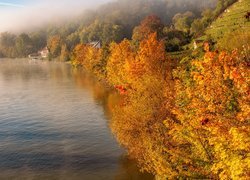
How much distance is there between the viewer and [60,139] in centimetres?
5903

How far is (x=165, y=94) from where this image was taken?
45.7 meters

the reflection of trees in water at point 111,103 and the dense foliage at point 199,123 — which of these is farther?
the reflection of trees in water at point 111,103

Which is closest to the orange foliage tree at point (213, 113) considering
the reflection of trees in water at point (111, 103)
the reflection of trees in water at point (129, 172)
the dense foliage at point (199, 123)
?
the dense foliage at point (199, 123)

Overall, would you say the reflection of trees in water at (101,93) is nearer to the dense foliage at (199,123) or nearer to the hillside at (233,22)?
the dense foliage at (199,123)

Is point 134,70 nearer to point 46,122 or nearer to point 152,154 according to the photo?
point 46,122

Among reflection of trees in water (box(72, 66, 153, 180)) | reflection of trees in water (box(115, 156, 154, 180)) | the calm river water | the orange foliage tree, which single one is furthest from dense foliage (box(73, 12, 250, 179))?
the calm river water

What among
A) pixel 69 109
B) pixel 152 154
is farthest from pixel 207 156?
pixel 69 109

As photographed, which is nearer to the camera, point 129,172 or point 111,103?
point 129,172

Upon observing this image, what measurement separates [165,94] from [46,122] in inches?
1252

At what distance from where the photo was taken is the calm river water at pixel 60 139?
4644 cm

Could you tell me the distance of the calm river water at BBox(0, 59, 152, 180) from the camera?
152 feet

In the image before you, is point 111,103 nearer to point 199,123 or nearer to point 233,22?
point 199,123

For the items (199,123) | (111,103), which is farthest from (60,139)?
(199,123)

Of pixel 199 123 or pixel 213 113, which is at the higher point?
pixel 213 113
